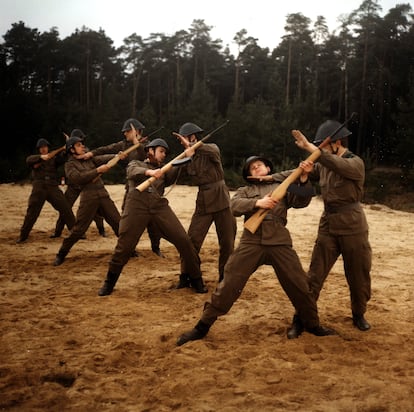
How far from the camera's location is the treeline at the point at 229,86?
77.3 ft

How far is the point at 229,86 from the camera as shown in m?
45.4

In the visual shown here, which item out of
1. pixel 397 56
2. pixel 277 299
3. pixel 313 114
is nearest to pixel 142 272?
pixel 277 299

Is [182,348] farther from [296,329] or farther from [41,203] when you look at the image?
[41,203]

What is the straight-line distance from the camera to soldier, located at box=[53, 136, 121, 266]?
7.69m

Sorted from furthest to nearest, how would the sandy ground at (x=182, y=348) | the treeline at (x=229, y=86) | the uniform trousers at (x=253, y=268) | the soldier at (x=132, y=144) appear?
the treeline at (x=229, y=86)
the soldier at (x=132, y=144)
the uniform trousers at (x=253, y=268)
the sandy ground at (x=182, y=348)

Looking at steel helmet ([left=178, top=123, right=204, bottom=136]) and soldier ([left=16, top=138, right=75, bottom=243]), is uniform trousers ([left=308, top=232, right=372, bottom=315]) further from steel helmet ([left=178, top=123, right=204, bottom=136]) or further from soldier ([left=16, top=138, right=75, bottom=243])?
soldier ([left=16, top=138, right=75, bottom=243])

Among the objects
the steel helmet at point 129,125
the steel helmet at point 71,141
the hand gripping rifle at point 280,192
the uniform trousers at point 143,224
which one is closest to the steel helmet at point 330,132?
the hand gripping rifle at point 280,192

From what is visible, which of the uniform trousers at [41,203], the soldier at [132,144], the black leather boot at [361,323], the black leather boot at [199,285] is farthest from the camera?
the uniform trousers at [41,203]

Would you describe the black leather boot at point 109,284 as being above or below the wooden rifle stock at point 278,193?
below

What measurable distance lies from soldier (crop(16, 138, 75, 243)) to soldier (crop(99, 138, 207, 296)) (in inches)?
164

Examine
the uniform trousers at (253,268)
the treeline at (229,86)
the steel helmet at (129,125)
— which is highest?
the treeline at (229,86)

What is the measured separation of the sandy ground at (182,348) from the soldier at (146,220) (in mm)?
492

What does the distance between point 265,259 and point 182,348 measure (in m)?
1.21

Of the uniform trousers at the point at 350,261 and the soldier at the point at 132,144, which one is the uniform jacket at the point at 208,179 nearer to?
the soldier at the point at 132,144
